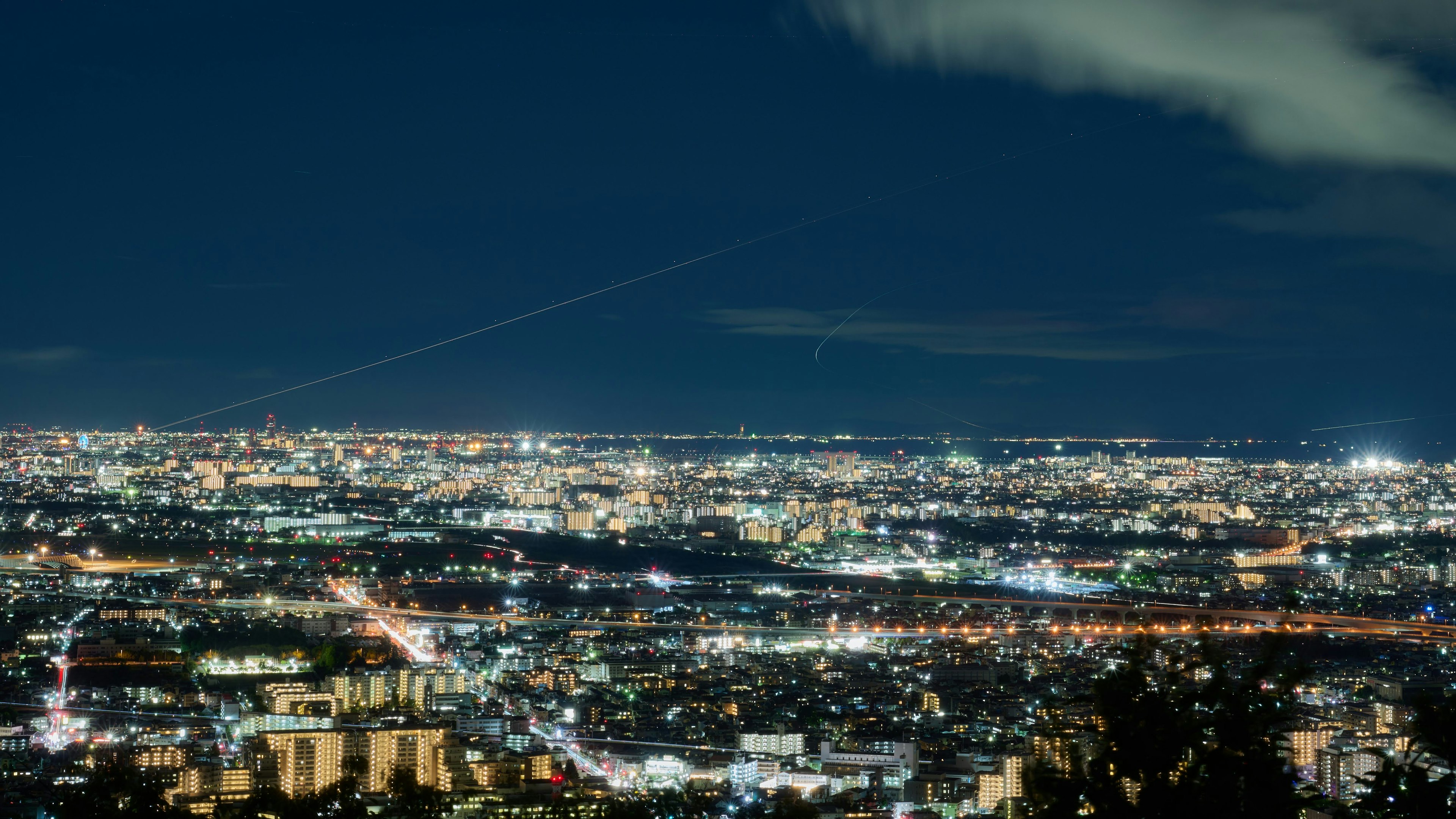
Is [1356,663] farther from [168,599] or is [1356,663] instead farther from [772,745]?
[168,599]

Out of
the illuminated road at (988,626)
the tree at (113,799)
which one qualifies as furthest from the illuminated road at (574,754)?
the illuminated road at (988,626)

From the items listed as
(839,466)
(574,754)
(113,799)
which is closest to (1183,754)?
(113,799)

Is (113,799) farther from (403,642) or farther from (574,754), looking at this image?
(403,642)

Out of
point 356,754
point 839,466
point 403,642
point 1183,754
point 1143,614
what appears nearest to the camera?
point 1183,754

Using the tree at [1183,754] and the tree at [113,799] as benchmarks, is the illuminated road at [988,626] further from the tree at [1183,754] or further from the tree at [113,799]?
the tree at [1183,754]

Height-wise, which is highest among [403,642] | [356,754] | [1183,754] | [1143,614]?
[1183,754]

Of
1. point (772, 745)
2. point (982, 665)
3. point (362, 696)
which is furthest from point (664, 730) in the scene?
point (982, 665)

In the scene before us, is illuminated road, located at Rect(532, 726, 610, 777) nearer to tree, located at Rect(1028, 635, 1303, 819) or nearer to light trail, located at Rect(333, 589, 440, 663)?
light trail, located at Rect(333, 589, 440, 663)

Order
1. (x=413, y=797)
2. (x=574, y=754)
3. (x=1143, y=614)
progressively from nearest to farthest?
(x=413, y=797) < (x=574, y=754) < (x=1143, y=614)

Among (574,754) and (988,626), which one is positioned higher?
(988,626)
